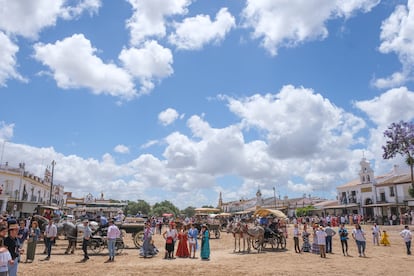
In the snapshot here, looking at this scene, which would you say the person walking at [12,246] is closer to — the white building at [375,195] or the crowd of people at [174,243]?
the crowd of people at [174,243]

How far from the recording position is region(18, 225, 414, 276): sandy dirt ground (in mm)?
12062

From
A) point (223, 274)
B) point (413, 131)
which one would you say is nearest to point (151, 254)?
point (223, 274)

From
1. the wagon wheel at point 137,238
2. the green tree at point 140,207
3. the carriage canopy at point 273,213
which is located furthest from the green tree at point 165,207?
the wagon wheel at point 137,238

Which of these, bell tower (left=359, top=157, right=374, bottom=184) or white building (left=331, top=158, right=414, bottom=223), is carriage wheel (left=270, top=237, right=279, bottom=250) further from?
bell tower (left=359, top=157, right=374, bottom=184)

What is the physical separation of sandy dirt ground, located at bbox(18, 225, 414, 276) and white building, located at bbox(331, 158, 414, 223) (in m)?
Result: 28.6

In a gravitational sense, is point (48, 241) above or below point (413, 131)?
below

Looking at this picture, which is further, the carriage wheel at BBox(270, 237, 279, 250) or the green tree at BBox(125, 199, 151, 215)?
the green tree at BBox(125, 199, 151, 215)

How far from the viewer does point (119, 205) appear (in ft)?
87.2

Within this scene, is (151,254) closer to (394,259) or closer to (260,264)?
(260,264)

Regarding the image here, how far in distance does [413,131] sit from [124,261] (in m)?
32.5

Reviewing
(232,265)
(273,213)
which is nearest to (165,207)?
(273,213)

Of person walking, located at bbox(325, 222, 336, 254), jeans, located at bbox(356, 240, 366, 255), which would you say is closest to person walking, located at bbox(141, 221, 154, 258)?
person walking, located at bbox(325, 222, 336, 254)

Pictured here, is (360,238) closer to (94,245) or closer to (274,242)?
(274,242)

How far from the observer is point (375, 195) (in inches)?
2077
